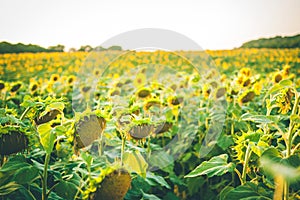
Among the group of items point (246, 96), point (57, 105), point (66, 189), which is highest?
point (57, 105)

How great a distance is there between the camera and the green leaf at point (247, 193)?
112cm

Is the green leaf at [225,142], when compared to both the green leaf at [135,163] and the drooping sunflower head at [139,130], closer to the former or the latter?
the drooping sunflower head at [139,130]

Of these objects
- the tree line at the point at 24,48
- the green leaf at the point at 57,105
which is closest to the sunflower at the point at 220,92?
the green leaf at the point at 57,105

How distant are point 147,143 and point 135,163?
73 centimetres

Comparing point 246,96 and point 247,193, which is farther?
point 246,96

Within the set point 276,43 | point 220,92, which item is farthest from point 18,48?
point 220,92

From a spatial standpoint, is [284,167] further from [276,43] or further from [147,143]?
[276,43]

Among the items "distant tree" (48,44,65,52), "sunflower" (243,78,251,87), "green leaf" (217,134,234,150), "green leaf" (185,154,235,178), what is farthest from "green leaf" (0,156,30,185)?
"distant tree" (48,44,65,52)

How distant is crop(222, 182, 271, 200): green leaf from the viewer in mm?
1124

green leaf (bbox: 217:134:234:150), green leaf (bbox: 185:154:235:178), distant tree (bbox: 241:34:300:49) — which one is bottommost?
green leaf (bbox: 217:134:234:150)

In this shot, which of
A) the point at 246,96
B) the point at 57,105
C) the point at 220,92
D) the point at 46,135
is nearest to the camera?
the point at 46,135

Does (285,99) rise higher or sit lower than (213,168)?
higher

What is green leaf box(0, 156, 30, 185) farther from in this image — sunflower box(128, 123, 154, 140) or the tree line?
the tree line

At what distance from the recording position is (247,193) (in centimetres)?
114
